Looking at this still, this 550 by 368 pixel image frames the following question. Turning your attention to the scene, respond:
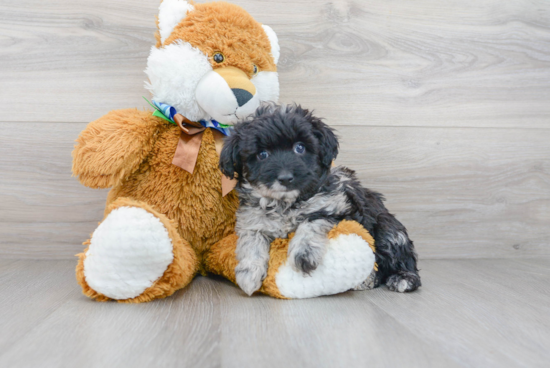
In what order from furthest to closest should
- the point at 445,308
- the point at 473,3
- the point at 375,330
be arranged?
1. the point at 473,3
2. the point at 445,308
3. the point at 375,330

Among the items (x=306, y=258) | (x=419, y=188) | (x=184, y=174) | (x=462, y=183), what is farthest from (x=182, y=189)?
(x=462, y=183)

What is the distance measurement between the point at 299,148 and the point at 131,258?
576mm

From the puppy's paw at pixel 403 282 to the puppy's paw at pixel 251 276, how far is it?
455 millimetres

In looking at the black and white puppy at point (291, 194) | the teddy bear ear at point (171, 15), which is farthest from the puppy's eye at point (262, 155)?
the teddy bear ear at point (171, 15)

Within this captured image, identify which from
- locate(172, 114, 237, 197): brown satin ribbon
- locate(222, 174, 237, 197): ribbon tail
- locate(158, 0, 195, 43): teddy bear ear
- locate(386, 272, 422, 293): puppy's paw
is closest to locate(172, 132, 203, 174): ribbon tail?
locate(172, 114, 237, 197): brown satin ribbon

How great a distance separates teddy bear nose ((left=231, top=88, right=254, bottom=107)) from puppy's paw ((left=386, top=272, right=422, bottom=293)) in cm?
77

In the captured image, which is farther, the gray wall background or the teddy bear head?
the gray wall background

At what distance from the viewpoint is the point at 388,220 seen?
1.48 m

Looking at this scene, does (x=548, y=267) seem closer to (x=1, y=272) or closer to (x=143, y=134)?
(x=143, y=134)

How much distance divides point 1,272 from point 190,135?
3.11ft

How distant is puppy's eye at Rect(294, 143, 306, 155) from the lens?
1.27 metres

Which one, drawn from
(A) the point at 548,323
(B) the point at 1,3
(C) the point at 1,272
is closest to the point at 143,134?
(C) the point at 1,272

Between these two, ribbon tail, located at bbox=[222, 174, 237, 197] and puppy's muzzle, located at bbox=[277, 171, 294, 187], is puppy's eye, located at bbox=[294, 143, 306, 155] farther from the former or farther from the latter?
ribbon tail, located at bbox=[222, 174, 237, 197]

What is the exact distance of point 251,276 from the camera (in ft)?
4.17
